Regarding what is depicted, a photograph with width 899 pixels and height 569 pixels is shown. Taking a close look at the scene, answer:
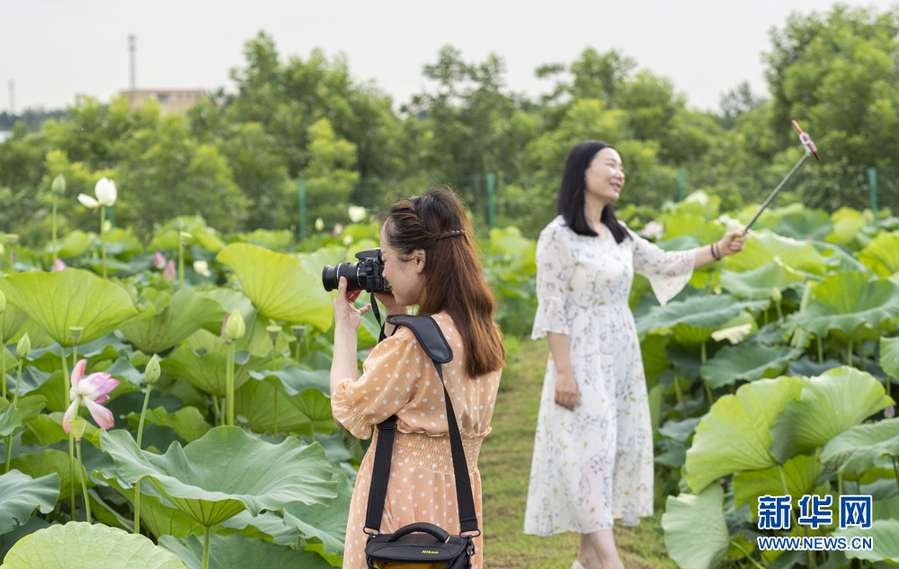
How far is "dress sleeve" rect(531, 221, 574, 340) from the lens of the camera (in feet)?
7.20

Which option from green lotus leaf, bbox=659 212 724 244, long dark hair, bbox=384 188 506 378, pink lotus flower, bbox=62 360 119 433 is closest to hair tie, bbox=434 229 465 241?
long dark hair, bbox=384 188 506 378

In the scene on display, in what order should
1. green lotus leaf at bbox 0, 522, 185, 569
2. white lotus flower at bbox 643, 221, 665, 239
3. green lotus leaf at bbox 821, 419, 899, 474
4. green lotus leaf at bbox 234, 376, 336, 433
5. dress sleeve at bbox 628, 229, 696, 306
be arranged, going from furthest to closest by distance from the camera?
white lotus flower at bbox 643, 221, 665, 239 → dress sleeve at bbox 628, 229, 696, 306 → green lotus leaf at bbox 234, 376, 336, 433 → green lotus leaf at bbox 821, 419, 899, 474 → green lotus leaf at bbox 0, 522, 185, 569

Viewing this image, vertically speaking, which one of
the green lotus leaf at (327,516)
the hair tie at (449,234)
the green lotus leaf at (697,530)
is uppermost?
the hair tie at (449,234)

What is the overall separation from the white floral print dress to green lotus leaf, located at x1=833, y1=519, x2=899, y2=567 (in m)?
0.61

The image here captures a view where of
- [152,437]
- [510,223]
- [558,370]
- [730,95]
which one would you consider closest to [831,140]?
[510,223]

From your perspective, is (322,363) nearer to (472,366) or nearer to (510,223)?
(472,366)

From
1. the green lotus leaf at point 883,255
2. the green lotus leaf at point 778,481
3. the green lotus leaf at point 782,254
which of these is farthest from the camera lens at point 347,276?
the green lotus leaf at point 883,255

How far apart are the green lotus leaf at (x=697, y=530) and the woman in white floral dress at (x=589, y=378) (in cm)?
8

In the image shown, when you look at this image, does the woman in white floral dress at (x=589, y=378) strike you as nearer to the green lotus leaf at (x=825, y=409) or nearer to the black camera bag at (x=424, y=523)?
the green lotus leaf at (x=825, y=409)

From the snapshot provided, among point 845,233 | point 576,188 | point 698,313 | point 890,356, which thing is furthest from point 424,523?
point 845,233

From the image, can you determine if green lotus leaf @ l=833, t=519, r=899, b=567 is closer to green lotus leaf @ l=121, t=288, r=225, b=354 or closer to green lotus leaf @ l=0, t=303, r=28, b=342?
green lotus leaf @ l=121, t=288, r=225, b=354

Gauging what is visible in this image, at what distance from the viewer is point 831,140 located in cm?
992

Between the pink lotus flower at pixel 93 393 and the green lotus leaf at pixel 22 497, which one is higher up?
the pink lotus flower at pixel 93 393

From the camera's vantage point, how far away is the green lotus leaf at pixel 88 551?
1.12 m
